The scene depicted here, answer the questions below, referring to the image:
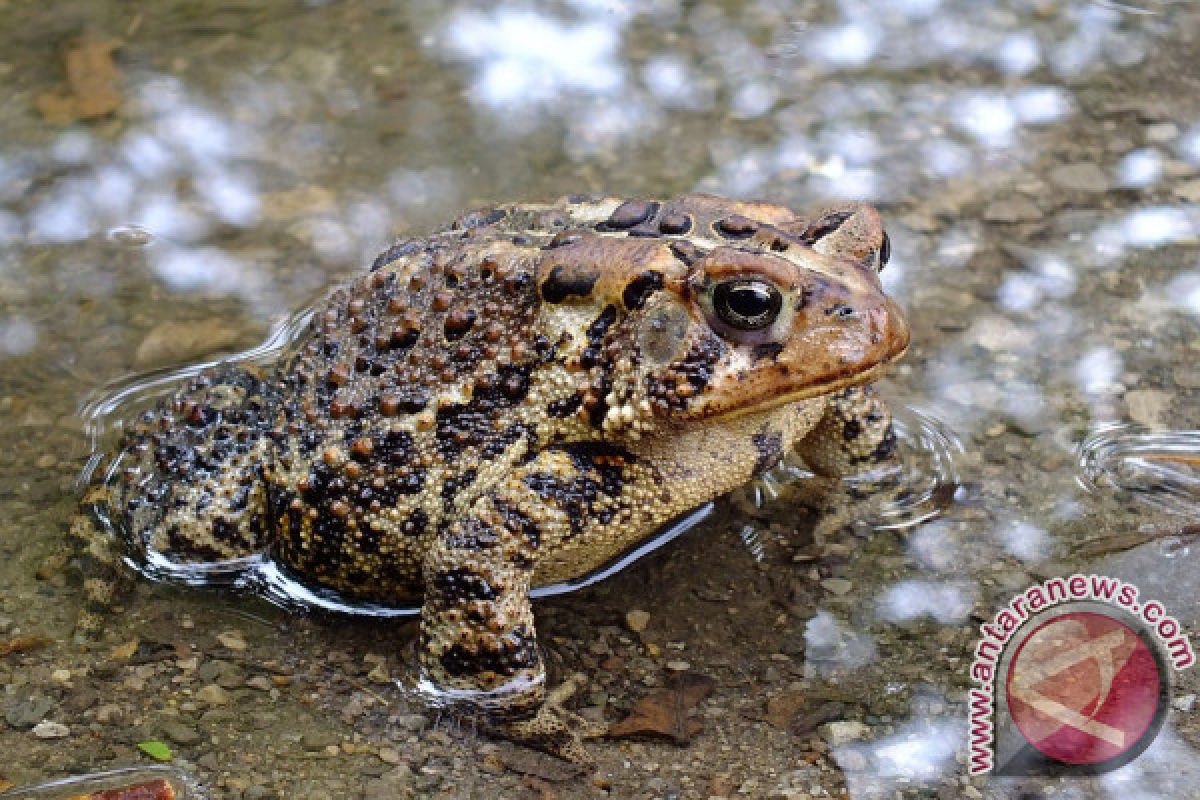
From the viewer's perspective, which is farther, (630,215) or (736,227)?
(630,215)

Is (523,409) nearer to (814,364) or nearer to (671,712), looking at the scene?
(814,364)

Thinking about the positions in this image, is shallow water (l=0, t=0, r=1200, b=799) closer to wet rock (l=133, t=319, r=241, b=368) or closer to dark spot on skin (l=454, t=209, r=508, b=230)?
wet rock (l=133, t=319, r=241, b=368)

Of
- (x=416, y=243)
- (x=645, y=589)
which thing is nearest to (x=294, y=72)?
(x=416, y=243)

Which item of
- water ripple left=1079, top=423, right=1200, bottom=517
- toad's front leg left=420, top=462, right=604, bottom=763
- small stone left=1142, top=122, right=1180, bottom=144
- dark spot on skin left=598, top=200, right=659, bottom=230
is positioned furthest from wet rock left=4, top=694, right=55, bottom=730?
small stone left=1142, top=122, right=1180, bottom=144

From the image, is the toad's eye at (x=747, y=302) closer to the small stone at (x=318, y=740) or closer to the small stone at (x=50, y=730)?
the small stone at (x=318, y=740)

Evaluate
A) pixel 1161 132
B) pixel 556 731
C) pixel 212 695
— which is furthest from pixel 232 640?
pixel 1161 132

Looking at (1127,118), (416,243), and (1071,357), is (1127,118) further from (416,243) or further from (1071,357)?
(416,243)
